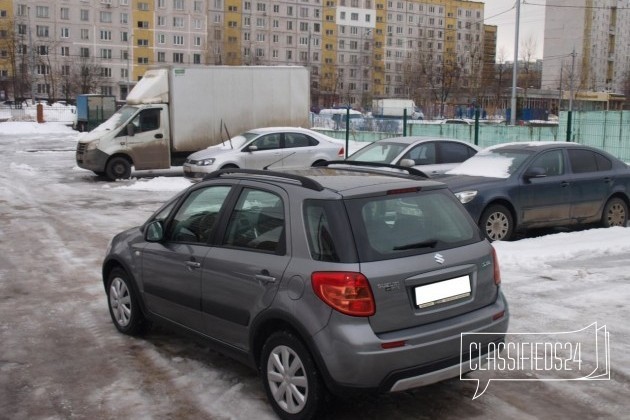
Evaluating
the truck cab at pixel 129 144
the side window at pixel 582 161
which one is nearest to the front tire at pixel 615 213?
the side window at pixel 582 161

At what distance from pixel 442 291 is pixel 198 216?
6.90 ft

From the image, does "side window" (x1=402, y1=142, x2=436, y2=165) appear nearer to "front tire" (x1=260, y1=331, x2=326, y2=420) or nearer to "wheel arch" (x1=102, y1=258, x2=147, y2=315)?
"wheel arch" (x1=102, y1=258, x2=147, y2=315)

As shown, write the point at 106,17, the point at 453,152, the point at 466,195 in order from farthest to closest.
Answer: the point at 106,17, the point at 453,152, the point at 466,195

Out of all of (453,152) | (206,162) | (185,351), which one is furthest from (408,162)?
(185,351)

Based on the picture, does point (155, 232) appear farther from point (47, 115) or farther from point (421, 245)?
point (47, 115)

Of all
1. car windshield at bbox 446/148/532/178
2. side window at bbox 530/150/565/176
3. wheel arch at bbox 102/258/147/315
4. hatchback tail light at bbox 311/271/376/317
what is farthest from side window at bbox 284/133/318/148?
hatchback tail light at bbox 311/271/376/317

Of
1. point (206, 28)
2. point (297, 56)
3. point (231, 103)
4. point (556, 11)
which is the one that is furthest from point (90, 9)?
point (231, 103)

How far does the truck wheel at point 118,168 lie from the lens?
19766mm

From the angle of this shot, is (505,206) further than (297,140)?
No

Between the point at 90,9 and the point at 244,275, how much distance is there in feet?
333

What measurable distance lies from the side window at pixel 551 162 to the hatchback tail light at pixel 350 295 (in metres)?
7.47

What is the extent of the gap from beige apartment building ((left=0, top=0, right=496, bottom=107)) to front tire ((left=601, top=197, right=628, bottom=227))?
64.3 metres

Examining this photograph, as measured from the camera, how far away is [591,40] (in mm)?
108625

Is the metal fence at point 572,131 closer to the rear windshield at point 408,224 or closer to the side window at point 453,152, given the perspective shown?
the side window at point 453,152
